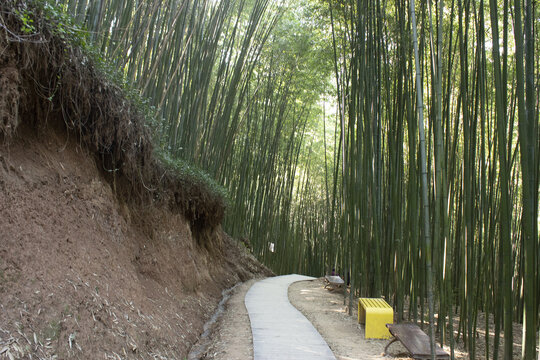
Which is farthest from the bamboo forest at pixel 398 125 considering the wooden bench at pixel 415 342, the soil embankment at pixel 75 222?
the soil embankment at pixel 75 222

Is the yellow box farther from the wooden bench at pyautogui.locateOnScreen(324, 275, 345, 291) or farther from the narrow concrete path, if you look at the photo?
the wooden bench at pyautogui.locateOnScreen(324, 275, 345, 291)

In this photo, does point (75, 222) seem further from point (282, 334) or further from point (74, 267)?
point (282, 334)

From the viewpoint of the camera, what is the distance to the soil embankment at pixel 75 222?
1883 millimetres

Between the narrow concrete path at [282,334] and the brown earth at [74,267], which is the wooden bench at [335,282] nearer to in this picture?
the narrow concrete path at [282,334]

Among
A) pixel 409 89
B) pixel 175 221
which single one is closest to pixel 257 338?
pixel 175 221

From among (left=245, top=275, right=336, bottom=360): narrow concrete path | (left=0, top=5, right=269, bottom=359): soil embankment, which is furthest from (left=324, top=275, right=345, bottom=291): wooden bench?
(left=0, top=5, right=269, bottom=359): soil embankment

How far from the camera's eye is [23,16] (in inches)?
75.7

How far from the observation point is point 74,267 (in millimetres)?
2281

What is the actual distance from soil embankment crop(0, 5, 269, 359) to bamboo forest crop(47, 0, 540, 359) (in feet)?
1.66

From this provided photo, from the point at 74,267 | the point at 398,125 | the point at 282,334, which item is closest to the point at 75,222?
the point at 74,267

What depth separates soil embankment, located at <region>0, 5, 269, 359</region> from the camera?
74.1 inches

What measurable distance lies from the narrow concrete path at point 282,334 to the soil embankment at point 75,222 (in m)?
0.58

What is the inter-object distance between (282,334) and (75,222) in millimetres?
1902

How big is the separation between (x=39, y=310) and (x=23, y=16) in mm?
1360
